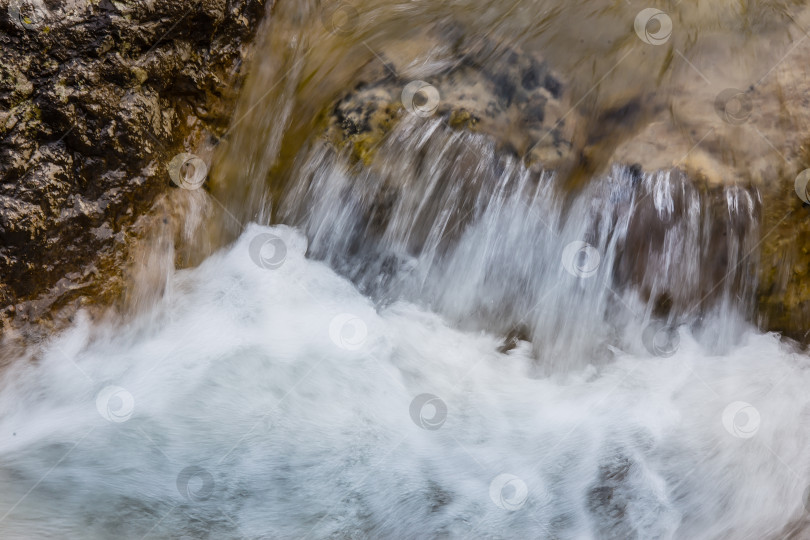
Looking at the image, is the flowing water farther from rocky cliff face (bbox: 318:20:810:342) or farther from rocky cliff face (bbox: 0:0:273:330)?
rocky cliff face (bbox: 0:0:273:330)

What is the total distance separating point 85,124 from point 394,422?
8.29ft

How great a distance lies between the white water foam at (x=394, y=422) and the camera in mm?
3174

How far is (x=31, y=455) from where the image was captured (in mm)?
3053

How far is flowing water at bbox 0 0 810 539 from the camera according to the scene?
3.20m

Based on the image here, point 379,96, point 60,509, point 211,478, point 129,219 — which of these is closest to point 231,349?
point 211,478

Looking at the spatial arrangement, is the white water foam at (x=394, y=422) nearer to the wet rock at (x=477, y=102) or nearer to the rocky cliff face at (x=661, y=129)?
the rocky cliff face at (x=661, y=129)

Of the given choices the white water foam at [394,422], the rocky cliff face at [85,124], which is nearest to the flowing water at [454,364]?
the white water foam at [394,422]

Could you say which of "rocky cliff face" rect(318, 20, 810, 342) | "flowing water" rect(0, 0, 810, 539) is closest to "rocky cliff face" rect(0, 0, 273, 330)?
"flowing water" rect(0, 0, 810, 539)

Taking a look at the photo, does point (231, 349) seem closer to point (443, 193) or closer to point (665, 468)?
point (443, 193)

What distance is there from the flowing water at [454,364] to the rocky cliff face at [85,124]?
0.93 feet

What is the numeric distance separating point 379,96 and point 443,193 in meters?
0.75

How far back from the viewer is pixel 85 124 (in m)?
3.10

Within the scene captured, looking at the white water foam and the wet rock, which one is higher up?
the wet rock

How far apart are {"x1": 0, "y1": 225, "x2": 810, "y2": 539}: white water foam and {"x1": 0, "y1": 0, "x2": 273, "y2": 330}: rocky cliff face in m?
0.45
